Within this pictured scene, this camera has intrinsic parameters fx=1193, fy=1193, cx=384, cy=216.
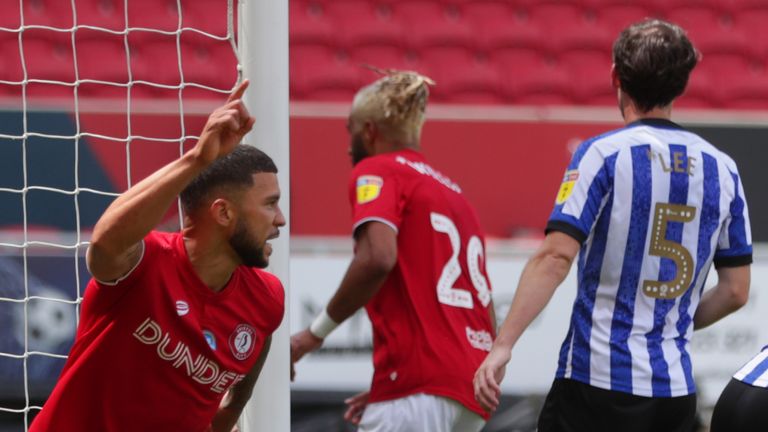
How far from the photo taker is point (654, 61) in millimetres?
2766

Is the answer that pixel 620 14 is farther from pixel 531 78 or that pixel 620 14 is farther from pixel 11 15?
pixel 11 15

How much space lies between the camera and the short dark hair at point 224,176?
2.54m

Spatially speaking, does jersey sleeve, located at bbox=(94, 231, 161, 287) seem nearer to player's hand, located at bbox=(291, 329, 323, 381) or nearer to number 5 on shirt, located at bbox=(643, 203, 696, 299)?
number 5 on shirt, located at bbox=(643, 203, 696, 299)

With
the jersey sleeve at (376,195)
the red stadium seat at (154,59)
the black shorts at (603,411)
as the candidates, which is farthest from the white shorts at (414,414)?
the red stadium seat at (154,59)

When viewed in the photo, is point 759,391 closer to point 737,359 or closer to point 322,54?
point 737,359

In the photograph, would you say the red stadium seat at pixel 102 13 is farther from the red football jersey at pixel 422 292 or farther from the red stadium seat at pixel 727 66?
the red football jersey at pixel 422 292

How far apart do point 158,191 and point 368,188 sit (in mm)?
1569

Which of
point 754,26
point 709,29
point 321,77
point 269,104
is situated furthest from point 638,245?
point 754,26

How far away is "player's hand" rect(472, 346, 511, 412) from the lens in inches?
102

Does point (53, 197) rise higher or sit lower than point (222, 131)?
lower

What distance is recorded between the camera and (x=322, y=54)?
280 inches

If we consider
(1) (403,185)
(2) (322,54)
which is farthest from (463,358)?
(2) (322,54)

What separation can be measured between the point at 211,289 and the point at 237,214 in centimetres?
19

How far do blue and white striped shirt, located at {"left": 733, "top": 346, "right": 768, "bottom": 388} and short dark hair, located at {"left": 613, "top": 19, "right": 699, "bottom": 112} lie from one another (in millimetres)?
884
